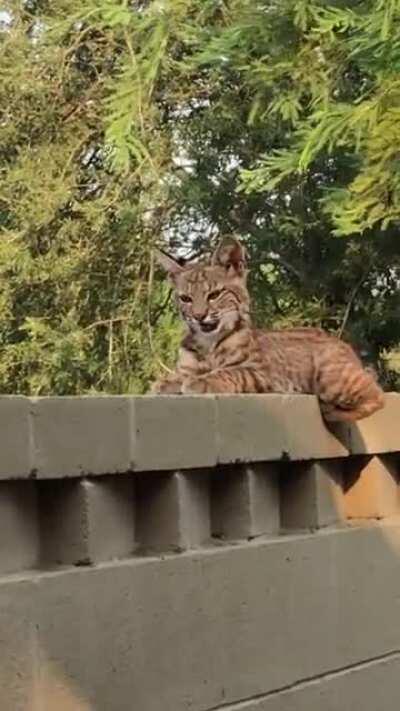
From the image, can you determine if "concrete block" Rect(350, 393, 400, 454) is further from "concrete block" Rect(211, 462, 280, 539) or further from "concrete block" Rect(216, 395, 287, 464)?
"concrete block" Rect(211, 462, 280, 539)

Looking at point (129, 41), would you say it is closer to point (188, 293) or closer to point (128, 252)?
point (128, 252)

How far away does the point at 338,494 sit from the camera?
5207 mm

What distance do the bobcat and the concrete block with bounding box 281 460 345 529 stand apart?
264 mm

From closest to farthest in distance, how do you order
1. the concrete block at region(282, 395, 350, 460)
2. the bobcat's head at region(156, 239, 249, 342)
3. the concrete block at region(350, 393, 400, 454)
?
the concrete block at region(282, 395, 350, 460) → the concrete block at region(350, 393, 400, 454) → the bobcat's head at region(156, 239, 249, 342)

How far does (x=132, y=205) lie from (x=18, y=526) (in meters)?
13.2

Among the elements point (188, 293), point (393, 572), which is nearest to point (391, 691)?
point (393, 572)

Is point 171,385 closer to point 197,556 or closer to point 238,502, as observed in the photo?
point 238,502

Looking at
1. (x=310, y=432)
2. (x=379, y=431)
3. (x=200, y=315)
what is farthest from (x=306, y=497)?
(x=200, y=315)

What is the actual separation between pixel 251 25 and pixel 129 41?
410cm

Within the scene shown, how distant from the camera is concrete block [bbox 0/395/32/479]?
3.47 metres

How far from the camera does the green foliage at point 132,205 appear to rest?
15.6 metres

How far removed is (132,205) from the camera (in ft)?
54.8

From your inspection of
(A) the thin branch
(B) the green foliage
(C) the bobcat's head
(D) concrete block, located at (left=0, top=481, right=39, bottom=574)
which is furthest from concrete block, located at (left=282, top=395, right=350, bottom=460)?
(A) the thin branch

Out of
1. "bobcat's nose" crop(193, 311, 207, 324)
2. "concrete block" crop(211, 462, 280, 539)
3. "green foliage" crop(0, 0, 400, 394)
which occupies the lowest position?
"concrete block" crop(211, 462, 280, 539)
